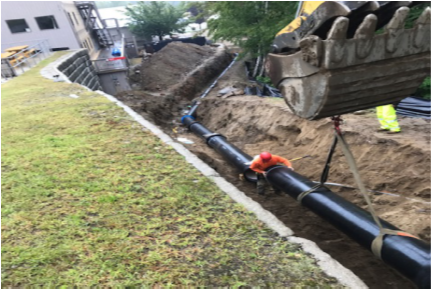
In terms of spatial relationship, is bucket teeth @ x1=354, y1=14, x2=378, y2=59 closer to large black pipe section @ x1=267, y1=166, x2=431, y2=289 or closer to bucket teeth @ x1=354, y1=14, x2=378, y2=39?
bucket teeth @ x1=354, y1=14, x2=378, y2=39

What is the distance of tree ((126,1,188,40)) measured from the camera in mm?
32031

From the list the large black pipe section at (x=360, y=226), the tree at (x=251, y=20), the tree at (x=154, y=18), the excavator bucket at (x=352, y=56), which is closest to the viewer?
the excavator bucket at (x=352, y=56)

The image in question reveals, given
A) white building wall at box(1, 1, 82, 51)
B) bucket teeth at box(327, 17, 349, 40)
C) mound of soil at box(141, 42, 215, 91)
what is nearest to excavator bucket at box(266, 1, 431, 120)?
bucket teeth at box(327, 17, 349, 40)

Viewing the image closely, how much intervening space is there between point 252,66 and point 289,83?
18.0 m

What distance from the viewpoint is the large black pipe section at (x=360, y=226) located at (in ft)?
9.16

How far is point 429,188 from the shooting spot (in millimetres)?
4727

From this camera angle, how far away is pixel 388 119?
240 inches

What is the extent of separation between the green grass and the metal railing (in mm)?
10814

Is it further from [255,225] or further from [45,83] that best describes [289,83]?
[45,83]

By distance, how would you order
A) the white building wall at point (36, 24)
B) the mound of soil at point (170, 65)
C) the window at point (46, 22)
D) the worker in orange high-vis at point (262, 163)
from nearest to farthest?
the worker in orange high-vis at point (262, 163) → the mound of soil at point (170, 65) → the white building wall at point (36, 24) → the window at point (46, 22)

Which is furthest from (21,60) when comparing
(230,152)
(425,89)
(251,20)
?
(425,89)

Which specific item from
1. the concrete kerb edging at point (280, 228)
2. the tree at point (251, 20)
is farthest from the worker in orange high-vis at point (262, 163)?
the tree at point (251, 20)

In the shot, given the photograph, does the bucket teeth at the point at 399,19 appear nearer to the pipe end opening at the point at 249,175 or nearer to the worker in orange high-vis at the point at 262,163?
the worker in orange high-vis at the point at 262,163

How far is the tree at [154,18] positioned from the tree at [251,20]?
19.8 m
